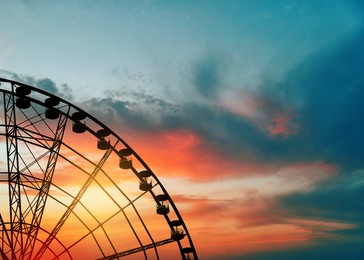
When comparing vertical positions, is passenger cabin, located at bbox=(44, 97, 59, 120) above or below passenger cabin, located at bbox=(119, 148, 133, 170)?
above

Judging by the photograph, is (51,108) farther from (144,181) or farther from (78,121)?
(144,181)

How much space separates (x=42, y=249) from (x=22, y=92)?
13003 millimetres

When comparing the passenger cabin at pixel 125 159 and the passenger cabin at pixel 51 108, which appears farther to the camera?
the passenger cabin at pixel 125 159

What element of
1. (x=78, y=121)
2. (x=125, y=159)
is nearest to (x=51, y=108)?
(x=78, y=121)

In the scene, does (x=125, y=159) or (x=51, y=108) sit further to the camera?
(x=125, y=159)

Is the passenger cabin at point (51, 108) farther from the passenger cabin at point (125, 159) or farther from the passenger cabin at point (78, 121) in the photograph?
the passenger cabin at point (125, 159)

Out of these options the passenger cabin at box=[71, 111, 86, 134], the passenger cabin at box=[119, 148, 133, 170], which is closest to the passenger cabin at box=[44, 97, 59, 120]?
the passenger cabin at box=[71, 111, 86, 134]

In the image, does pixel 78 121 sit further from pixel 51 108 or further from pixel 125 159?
pixel 125 159

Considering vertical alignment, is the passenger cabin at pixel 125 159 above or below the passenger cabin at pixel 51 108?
below

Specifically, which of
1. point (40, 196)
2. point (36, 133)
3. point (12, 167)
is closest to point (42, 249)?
point (40, 196)

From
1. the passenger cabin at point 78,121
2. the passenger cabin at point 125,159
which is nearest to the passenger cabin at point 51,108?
the passenger cabin at point 78,121

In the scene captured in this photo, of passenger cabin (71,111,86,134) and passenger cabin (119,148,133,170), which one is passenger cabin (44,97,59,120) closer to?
passenger cabin (71,111,86,134)

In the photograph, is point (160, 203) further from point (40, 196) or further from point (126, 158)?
point (40, 196)

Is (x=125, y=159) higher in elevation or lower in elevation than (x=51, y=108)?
lower
